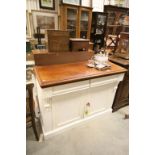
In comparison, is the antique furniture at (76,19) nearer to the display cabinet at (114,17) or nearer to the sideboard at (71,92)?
the display cabinet at (114,17)

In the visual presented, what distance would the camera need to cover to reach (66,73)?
151 cm

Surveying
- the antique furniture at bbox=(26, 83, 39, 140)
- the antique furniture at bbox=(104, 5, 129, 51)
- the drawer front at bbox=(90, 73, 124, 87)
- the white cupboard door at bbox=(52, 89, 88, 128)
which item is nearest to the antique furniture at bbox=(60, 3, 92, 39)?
the antique furniture at bbox=(104, 5, 129, 51)

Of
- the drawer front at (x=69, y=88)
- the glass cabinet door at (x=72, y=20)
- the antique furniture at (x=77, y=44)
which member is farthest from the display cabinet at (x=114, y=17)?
the drawer front at (x=69, y=88)

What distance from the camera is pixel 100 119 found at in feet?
6.79

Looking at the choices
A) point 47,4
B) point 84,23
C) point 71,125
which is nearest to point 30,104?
point 71,125

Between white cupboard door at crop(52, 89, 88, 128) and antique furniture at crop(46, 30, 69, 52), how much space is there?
0.66 m

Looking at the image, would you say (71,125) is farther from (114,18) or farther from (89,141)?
(114,18)

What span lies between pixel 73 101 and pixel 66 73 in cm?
40

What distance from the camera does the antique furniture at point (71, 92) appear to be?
1.41 m

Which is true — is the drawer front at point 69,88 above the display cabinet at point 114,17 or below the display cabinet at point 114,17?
below
